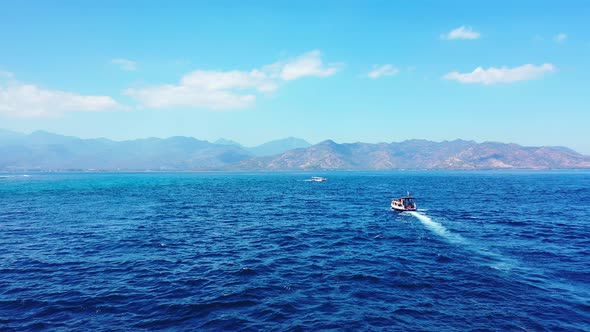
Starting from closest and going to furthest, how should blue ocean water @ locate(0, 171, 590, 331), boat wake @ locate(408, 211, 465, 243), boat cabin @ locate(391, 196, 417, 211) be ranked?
1. blue ocean water @ locate(0, 171, 590, 331)
2. boat wake @ locate(408, 211, 465, 243)
3. boat cabin @ locate(391, 196, 417, 211)

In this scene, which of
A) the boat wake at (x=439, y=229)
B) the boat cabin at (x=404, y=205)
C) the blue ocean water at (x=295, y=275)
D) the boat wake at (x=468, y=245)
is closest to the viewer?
the blue ocean water at (x=295, y=275)

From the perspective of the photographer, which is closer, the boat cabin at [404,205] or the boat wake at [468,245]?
the boat wake at [468,245]

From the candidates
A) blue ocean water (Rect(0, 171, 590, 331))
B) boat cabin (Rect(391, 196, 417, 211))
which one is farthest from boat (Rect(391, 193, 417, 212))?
blue ocean water (Rect(0, 171, 590, 331))

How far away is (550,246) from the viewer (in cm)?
4697

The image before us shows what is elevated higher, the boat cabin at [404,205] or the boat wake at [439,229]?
the boat cabin at [404,205]

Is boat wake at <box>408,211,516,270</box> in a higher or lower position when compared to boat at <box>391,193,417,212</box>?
lower

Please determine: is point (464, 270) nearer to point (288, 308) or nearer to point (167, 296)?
point (288, 308)

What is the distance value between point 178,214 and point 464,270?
64.8m

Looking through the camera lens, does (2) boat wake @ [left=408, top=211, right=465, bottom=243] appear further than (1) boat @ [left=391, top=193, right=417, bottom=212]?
No

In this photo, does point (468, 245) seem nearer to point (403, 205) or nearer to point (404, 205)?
point (403, 205)

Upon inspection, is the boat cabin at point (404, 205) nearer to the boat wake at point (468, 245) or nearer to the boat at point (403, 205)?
the boat at point (403, 205)

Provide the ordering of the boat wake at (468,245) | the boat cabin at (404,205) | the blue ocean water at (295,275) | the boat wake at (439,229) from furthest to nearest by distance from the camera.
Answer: the boat cabin at (404,205), the boat wake at (439,229), the boat wake at (468,245), the blue ocean water at (295,275)

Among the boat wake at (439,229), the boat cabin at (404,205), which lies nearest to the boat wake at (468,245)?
the boat wake at (439,229)

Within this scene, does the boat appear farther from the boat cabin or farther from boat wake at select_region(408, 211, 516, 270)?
boat wake at select_region(408, 211, 516, 270)
